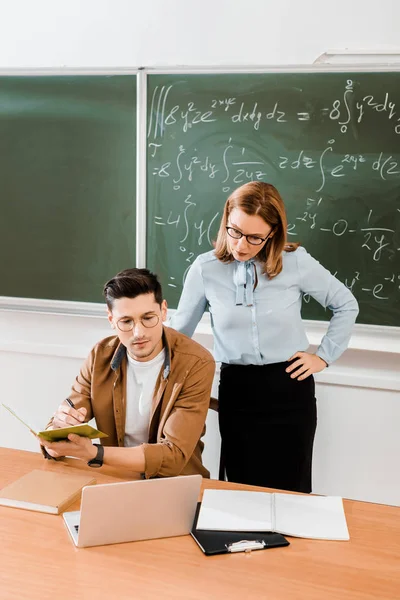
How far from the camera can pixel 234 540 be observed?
1474 millimetres

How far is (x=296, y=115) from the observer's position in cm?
276

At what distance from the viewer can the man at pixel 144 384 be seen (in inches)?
75.6

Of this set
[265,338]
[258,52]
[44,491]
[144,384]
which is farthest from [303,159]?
[44,491]

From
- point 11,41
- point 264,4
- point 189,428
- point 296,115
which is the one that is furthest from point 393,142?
point 11,41

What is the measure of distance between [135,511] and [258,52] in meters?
2.13

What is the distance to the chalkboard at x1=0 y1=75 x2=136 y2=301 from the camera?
3033 mm

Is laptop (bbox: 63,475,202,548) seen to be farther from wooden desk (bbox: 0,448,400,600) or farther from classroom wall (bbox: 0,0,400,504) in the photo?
classroom wall (bbox: 0,0,400,504)

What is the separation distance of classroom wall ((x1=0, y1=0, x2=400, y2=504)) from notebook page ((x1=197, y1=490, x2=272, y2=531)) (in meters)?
1.31

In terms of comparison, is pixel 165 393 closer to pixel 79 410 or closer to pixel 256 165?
pixel 79 410

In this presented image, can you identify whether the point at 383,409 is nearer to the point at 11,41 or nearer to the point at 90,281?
the point at 90,281

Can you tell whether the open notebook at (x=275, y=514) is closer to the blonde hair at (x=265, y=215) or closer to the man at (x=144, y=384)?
the man at (x=144, y=384)

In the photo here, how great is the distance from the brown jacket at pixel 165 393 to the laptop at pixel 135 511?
40 cm

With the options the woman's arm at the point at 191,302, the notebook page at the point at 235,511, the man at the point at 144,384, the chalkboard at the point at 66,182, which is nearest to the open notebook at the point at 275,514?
the notebook page at the point at 235,511

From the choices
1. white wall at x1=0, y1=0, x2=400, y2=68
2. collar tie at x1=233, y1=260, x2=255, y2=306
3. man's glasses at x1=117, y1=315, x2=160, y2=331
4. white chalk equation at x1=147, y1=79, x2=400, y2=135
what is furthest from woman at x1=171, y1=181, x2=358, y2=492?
white wall at x1=0, y1=0, x2=400, y2=68
